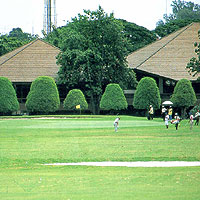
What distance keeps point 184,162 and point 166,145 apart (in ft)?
21.7

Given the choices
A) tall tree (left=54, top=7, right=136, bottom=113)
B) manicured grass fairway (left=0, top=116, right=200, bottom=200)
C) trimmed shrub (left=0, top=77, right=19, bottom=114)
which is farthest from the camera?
tall tree (left=54, top=7, right=136, bottom=113)

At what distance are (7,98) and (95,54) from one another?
37.3 ft

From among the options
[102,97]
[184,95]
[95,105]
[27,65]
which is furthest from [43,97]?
[184,95]

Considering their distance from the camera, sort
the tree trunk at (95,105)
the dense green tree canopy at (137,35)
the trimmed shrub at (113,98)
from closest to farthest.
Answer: the trimmed shrub at (113,98) → the tree trunk at (95,105) → the dense green tree canopy at (137,35)

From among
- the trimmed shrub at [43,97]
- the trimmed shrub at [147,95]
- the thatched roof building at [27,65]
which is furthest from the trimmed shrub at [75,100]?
the thatched roof building at [27,65]

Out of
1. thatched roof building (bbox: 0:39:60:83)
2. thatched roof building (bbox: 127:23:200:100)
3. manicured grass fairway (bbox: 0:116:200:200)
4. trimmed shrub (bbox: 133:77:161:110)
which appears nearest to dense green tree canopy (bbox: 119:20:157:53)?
thatched roof building (bbox: 127:23:200:100)

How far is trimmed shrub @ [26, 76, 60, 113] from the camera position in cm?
6888

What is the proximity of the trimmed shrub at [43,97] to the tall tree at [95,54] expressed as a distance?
10.5ft

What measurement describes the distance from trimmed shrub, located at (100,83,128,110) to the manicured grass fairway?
34032 mm

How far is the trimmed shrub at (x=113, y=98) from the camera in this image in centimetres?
6825

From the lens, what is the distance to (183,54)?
8019 centimetres

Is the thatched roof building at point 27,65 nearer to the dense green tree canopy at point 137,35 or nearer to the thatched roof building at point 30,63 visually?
the thatched roof building at point 30,63

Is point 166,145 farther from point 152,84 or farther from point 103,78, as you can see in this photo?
point 103,78

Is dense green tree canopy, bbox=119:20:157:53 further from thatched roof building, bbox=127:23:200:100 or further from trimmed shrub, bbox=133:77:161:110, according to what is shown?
trimmed shrub, bbox=133:77:161:110
